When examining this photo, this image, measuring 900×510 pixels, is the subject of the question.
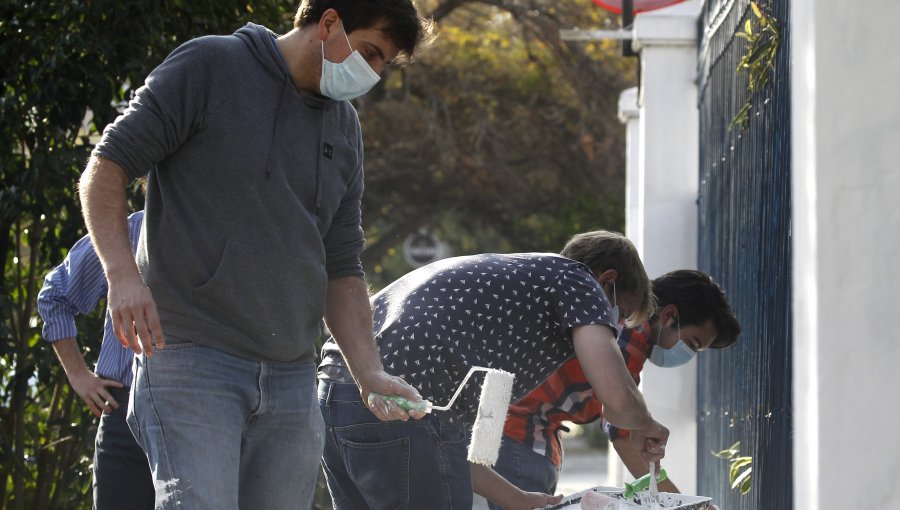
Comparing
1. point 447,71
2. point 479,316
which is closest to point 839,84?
point 479,316

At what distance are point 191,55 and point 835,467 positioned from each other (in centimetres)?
161

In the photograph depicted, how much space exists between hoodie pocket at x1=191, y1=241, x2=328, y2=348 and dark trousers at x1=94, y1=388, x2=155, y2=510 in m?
1.10

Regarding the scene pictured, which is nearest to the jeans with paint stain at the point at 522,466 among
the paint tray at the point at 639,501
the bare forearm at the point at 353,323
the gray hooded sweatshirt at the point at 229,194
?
the paint tray at the point at 639,501

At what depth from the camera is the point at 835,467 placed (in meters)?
2.49

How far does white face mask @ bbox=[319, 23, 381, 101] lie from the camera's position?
295cm

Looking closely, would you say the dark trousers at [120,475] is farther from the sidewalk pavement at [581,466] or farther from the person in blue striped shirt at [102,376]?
the sidewalk pavement at [581,466]

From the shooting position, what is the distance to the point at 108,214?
8.82 ft

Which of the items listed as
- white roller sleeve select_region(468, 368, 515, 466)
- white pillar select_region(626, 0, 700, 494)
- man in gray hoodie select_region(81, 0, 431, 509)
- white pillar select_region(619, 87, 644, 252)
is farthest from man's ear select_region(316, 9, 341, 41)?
white pillar select_region(619, 87, 644, 252)

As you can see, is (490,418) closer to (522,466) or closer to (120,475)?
(522,466)

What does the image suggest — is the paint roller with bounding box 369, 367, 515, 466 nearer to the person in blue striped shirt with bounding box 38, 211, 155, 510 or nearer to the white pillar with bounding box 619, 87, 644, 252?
the person in blue striped shirt with bounding box 38, 211, 155, 510

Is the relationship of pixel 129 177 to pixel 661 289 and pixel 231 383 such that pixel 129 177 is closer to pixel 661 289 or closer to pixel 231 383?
pixel 231 383

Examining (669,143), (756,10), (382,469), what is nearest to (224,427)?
(382,469)

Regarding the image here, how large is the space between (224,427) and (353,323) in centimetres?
49

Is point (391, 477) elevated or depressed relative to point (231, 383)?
depressed
